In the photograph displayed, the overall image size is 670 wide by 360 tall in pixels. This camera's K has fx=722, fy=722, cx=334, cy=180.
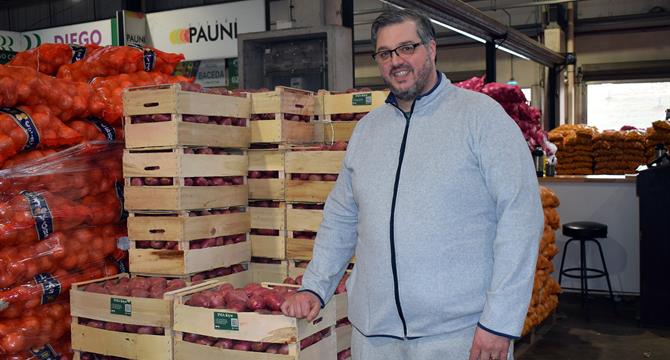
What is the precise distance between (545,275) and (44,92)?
177 inches

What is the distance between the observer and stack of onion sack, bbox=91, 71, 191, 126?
4.75 meters

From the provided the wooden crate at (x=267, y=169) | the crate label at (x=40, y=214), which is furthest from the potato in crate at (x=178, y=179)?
the crate label at (x=40, y=214)

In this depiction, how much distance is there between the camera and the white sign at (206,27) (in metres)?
8.98

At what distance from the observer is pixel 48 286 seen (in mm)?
4129

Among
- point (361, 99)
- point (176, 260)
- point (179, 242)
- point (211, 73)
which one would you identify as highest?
point (211, 73)

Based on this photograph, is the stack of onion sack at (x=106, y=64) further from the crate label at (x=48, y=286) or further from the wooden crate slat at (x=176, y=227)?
the crate label at (x=48, y=286)

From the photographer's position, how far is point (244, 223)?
479 centimetres

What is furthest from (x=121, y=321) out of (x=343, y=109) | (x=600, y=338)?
(x=600, y=338)

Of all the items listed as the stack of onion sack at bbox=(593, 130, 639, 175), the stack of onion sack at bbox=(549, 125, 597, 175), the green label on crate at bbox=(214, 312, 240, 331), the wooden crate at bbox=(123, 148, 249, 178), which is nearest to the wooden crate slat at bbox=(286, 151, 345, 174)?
the wooden crate at bbox=(123, 148, 249, 178)

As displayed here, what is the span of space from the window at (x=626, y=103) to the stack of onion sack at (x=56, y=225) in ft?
49.0

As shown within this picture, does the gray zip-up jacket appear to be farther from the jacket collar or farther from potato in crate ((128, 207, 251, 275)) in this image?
potato in crate ((128, 207, 251, 275))

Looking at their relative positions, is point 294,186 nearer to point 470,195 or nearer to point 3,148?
point 3,148

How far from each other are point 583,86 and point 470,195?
15.6 m

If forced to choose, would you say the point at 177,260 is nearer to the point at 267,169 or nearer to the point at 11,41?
the point at 267,169
